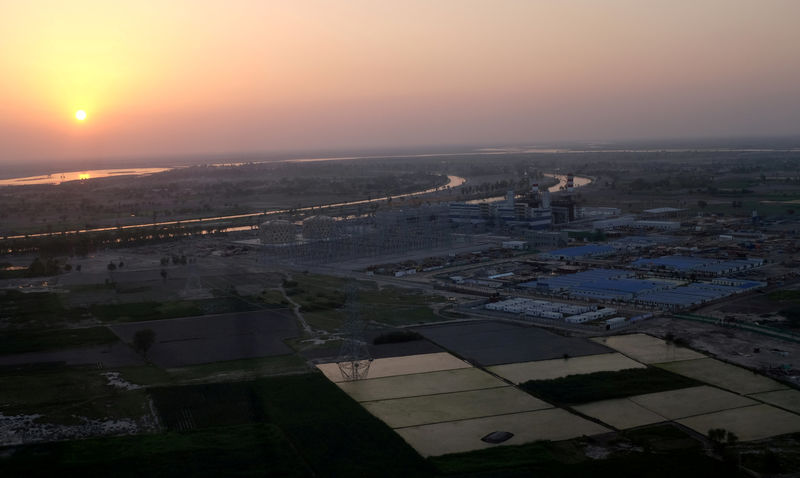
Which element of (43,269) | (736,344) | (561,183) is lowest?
(736,344)

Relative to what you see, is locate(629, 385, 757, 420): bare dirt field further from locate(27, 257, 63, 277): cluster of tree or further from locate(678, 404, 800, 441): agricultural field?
locate(27, 257, 63, 277): cluster of tree

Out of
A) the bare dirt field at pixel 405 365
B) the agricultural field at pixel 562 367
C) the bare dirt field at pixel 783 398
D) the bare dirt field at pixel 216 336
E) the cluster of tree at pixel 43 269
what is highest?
the cluster of tree at pixel 43 269

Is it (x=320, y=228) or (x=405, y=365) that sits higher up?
(x=320, y=228)

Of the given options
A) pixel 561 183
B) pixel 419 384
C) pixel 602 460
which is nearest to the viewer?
pixel 602 460

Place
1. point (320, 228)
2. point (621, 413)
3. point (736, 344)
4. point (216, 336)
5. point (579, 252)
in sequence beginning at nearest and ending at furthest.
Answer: point (621, 413), point (736, 344), point (216, 336), point (579, 252), point (320, 228)

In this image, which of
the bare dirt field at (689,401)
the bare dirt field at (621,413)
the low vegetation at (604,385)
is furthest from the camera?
the low vegetation at (604,385)

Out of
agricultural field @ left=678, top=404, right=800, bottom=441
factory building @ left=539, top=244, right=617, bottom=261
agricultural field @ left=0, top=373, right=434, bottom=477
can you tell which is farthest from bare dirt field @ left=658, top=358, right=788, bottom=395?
factory building @ left=539, top=244, right=617, bottom=261

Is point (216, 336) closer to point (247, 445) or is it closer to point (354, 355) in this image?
point (354, 355)

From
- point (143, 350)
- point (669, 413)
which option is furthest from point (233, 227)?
point (669, 413)

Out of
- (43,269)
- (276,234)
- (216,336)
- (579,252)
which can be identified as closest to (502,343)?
(216,336)

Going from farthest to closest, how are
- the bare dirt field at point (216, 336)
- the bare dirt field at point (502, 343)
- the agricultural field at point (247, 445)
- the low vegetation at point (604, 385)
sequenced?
the bare dirt field at point (216, 336)
the bare dirt field at point (502, 343)
the low vegetation at point (604, 385)
the agricultural field at point (247, 445)

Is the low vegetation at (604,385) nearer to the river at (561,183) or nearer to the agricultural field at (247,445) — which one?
the agricultural field at (247,445)

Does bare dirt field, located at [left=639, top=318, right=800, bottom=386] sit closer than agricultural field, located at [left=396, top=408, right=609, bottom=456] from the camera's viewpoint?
No

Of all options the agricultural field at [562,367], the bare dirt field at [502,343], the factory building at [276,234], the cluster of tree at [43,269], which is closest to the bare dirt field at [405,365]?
the bare dirt field at [502,343]
